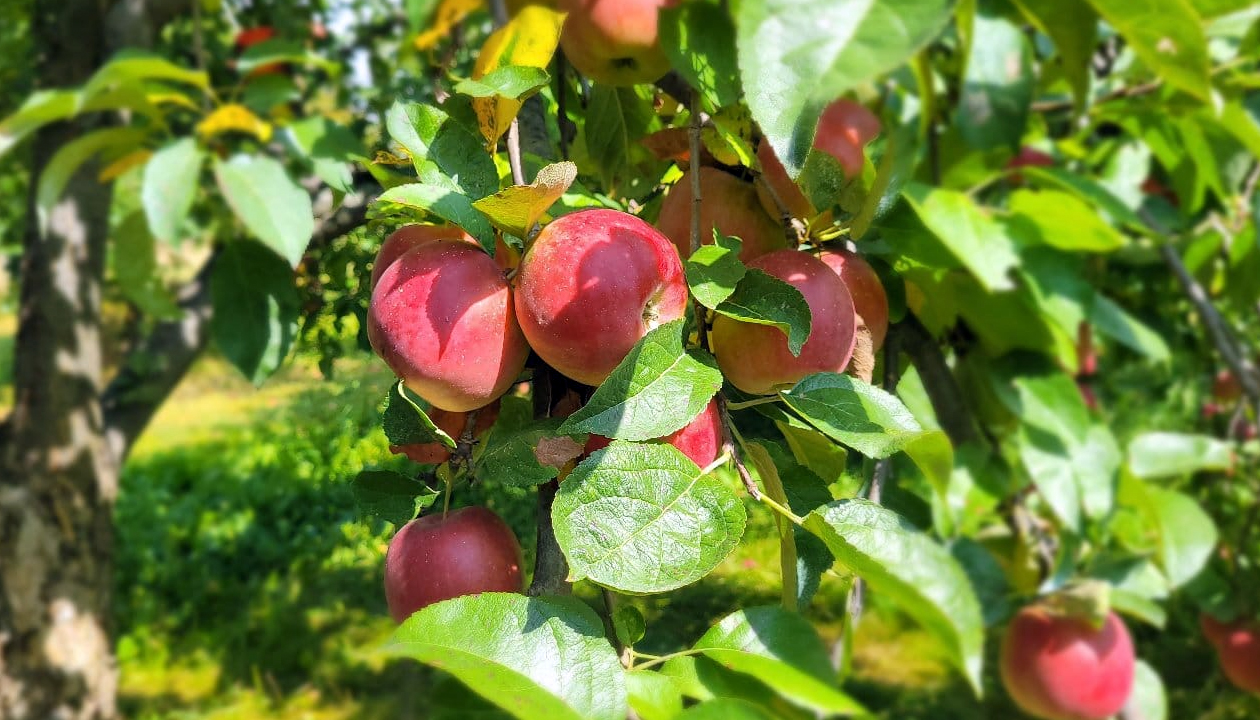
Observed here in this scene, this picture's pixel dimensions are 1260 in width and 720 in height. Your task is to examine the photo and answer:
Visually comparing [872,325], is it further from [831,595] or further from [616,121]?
[831,595]

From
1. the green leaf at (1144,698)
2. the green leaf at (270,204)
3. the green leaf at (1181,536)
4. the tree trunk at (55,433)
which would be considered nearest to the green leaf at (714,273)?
the green leaf at (270,204)

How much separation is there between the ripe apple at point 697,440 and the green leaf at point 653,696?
83 millimetres

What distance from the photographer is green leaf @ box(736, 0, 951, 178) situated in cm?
28

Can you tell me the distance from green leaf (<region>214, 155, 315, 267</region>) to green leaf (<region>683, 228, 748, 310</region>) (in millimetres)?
348

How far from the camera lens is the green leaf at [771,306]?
34cm

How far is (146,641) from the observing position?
7.30 ft

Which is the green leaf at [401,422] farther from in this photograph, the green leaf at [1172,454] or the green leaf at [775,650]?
the green leaf at [1172,454]

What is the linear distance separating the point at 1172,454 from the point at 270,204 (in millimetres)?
1076

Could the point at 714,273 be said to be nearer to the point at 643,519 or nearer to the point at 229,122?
the point at 643,519

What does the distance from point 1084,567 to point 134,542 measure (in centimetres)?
235

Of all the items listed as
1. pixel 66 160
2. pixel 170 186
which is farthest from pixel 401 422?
pixel 66 160

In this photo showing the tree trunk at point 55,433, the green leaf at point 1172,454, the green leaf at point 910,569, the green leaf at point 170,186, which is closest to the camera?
the green leaf at point 910,569

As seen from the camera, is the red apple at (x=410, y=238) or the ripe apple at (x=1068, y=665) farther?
the ripe apple at (x=1068, y=665)

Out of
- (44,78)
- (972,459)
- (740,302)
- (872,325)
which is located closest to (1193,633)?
(972,459)
